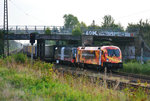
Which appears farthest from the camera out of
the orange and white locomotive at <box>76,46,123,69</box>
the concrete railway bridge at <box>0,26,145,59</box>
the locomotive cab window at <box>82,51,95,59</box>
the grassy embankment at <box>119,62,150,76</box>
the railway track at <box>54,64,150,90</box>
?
the concrete railway bridge at <box>0,26,145,59</box>

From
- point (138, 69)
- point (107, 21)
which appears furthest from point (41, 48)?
point (107, 21)

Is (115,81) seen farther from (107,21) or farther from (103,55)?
(107,21)

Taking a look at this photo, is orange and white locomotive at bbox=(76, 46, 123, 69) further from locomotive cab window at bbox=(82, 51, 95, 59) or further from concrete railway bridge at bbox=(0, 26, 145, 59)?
concrete railway bridge at bbox=(0, 26, 145, 59)

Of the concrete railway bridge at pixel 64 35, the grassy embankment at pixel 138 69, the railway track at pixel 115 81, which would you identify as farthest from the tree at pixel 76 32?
the railway track at pixel 115 81

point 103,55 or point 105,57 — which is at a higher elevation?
point 103,55

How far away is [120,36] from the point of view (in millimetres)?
38500

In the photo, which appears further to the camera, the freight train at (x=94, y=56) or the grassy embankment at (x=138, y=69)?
the freight train at (x=94, y=56)

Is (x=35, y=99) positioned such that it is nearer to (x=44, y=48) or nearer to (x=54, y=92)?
(x=54, y=92)

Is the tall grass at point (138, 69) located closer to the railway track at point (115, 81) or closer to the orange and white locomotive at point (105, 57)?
the orange and white locomotive at point (105, 57)

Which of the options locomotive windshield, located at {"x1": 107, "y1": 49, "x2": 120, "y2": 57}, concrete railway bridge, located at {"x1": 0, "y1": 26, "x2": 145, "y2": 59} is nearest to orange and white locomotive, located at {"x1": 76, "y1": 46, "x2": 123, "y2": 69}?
locomotive windshield, located at {"x1": 107, "y1": 49, "x2": 120, "y2": 57}

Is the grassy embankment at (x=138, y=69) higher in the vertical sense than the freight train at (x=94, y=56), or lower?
lower

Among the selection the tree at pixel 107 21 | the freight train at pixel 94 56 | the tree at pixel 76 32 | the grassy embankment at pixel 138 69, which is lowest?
the grassy embankment at pixel 138 69

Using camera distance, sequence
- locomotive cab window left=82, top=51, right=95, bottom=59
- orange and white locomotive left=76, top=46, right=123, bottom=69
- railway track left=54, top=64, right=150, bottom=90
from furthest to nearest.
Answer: locomotive cab window left=82, top=51, right=95, bottom=59
orange and white locomotive left=76, top=46, right=123, bottom=69
railway track left=54, top=64, right=150, bottom=90

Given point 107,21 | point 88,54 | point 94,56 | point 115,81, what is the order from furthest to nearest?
point 107,21 < point 88,54 < point 94,56 < point 115,81
